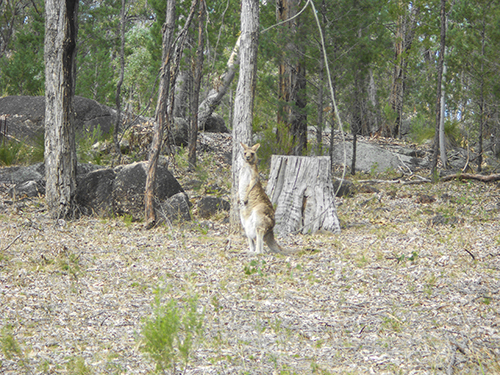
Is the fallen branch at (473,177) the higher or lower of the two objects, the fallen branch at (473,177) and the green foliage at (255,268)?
the higher

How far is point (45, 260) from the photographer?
18.5 feet

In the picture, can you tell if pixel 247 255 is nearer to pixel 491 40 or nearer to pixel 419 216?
pixel 419 216

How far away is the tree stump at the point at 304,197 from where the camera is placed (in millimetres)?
7777

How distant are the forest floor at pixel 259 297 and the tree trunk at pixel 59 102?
0.56 metres

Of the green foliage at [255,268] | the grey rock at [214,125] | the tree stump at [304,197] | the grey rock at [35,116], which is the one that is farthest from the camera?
the grey rock at [214,125]

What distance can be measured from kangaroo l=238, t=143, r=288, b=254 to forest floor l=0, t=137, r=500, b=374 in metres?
0.22

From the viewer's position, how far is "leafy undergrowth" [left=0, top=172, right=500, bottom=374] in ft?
11.0

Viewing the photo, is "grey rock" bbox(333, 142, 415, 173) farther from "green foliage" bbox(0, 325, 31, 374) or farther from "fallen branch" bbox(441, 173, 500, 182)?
"green foliage" bbox(0, 325, 31, 374)

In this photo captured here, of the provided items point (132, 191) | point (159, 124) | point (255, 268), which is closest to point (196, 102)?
point (132, 191)

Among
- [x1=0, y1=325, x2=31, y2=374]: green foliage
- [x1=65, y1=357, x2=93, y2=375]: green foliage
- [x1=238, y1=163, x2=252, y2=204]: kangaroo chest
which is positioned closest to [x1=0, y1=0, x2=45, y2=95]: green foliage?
[x1=238, y1=163, x2=252, y2=204]: kangaroo chest

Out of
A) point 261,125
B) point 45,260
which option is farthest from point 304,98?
point 45,260

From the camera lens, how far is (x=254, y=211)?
6203 mm

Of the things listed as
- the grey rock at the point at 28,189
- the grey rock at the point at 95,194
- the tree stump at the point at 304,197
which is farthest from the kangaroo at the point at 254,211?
the grey rock at the point at 28,189

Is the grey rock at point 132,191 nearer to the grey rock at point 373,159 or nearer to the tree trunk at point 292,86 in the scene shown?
the tree trunk at point 292,86
